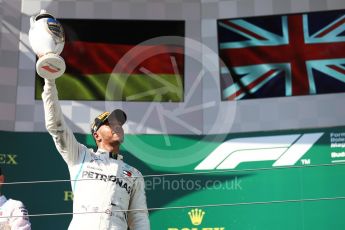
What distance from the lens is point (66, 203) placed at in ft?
19.0

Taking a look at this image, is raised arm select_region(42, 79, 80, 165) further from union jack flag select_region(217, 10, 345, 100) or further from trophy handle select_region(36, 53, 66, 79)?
union jack flag select_region(217, 10, 345, 100)

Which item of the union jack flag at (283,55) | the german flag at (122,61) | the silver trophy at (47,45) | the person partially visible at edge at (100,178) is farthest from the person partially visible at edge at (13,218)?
the union jack flag at (283,55)

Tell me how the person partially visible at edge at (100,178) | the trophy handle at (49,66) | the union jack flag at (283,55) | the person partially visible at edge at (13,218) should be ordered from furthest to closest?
the union jack flag at (283,55) → the person partially visible at edge at (13,218) → the person partially visible at edge at (100,178) → the trophy handle at (49,66)

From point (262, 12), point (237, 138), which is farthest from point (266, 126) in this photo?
point (262, 12)

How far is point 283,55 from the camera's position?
607 centimetres

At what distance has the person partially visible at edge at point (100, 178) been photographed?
10.6 feet

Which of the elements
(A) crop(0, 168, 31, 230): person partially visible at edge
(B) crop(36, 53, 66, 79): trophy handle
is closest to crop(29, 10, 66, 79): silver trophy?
(B) crop(36, 53, 66, 79): trophy handle

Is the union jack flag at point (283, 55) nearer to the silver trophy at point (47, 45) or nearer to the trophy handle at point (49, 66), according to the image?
the silver trophy at point (47, 45)

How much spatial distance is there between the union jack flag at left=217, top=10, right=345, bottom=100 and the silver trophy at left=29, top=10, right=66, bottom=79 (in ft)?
9.48

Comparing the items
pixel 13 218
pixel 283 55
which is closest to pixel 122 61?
pixel 283 55

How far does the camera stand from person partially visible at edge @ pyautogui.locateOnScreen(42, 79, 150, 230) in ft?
10.6

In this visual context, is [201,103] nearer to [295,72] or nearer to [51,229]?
[295,72]

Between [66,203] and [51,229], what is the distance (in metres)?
0.23

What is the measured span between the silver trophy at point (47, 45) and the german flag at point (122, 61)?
261 centimetres
